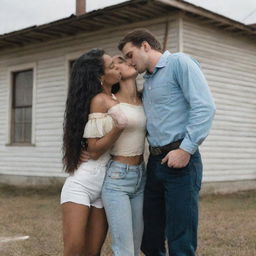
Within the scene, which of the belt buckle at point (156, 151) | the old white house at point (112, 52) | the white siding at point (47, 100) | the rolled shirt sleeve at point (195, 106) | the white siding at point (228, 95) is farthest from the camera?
the white siding at point (47, 100)

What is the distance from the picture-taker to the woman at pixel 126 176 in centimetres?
331

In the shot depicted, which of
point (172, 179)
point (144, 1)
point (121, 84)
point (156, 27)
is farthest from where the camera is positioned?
point (156, 27)

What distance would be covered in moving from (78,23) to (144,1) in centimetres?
225

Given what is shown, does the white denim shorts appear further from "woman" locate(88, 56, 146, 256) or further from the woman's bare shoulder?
the woman's bare shoulder

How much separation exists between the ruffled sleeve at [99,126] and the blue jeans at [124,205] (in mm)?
235

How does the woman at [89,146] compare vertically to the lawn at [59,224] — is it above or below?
above

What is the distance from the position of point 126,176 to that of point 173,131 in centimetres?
44

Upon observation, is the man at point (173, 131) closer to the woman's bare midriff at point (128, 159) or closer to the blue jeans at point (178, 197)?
the blue jeans at point (178, 197)

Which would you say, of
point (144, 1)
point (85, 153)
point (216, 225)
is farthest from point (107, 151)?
point (144, 1)

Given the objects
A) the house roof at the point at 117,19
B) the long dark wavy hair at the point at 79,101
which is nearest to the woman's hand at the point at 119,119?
the long dark wavy hair at the point at 79,101

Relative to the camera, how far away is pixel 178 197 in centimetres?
328

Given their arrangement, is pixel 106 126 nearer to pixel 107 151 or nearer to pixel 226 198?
pixel 107 151

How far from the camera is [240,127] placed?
12.1m

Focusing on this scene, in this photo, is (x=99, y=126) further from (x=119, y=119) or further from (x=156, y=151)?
(x=156, y=151)
